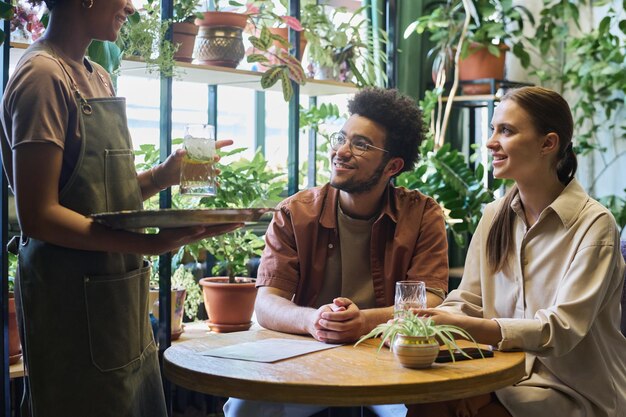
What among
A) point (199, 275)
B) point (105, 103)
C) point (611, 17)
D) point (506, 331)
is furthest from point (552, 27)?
point (105, 103)

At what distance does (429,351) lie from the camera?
5.98ft

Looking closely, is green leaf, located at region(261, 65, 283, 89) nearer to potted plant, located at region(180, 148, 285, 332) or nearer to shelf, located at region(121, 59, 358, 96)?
shelf, located at region(121, 59, 358, 96)

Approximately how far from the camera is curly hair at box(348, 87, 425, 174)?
265cm

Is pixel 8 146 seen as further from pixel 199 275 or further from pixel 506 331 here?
pixel 199 275

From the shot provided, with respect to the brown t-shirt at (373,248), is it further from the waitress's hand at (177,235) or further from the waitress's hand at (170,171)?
the waitress's hand at (177,235)

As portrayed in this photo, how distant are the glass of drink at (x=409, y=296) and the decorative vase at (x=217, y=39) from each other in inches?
61.4

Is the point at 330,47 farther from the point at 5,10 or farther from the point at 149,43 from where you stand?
the point at 5,10

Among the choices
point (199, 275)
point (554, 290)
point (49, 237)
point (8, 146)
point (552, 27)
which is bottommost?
point (199, 275)

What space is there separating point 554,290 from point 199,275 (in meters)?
1.94

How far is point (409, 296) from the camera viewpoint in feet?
6.70

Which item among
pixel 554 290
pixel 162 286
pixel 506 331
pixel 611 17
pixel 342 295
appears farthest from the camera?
pixel 611 17

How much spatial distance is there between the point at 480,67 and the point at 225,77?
173cm

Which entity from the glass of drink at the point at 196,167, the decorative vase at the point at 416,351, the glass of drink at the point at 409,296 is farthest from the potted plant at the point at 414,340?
the glass of drink at the point at 196,167

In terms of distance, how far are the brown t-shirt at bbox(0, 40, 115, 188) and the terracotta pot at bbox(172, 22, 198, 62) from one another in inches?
52.2
